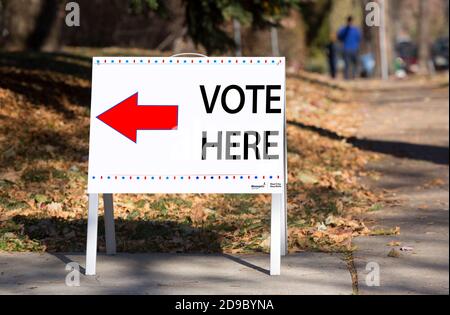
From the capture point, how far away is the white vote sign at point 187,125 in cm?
731

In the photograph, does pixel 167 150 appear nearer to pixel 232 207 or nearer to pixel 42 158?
pixel 232 207

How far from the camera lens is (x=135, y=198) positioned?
10328mm

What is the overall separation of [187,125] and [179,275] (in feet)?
3.38

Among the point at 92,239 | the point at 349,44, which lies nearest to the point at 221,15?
the point at 92,239

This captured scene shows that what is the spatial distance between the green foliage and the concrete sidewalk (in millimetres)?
8707

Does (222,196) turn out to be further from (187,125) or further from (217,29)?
(217,29)

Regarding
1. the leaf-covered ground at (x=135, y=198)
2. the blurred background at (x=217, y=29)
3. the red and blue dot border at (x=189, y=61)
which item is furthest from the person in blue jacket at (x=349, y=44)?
the red and blue dot border at (x=189, y=61)

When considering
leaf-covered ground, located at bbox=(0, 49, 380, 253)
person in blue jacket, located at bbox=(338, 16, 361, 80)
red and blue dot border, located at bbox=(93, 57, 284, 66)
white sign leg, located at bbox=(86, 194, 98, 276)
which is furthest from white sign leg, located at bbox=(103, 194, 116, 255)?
person in blue jacket, located at bbox=(338, 16, 361, 80)

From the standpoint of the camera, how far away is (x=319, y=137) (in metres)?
15.0

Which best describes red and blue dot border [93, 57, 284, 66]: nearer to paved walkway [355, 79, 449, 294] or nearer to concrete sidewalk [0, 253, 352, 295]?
concrete sidewalk [0, 253, 352, 295]

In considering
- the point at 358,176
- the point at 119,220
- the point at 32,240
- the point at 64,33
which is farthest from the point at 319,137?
the point at 64,33

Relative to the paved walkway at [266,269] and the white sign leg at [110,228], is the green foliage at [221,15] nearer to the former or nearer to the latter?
the paved walkway at [266,269]

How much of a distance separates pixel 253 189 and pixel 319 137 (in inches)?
308

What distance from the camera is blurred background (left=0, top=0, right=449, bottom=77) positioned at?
17.3 meters
